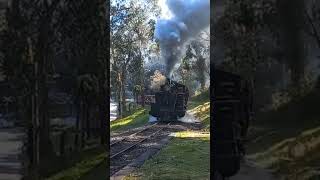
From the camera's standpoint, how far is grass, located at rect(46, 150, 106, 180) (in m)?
4.25

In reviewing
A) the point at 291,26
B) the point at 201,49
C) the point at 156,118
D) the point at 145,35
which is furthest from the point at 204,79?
the point at 291,26

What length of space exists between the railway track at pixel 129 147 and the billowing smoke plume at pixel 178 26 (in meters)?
4.71

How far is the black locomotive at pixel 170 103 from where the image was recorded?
22766mm

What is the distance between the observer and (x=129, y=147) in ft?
45.1

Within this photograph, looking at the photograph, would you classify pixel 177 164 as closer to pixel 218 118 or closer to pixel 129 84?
pixel 218 118

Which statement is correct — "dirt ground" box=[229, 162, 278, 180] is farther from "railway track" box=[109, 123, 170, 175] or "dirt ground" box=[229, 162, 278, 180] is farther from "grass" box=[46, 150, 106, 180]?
"railway track" box=[109, 123, 170, 175]

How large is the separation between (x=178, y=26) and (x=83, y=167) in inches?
750

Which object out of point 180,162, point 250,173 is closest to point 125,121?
point 180,162

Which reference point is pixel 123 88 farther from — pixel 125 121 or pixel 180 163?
pixel 180 163

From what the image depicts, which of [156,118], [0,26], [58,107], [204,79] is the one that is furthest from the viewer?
[156,118]

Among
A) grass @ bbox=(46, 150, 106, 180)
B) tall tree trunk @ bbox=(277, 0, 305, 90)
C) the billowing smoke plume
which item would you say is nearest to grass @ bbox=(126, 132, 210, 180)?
grass @ bbox=(46, 150, 106, 180)

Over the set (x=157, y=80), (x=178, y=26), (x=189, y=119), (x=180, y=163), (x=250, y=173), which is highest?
(x=178, y=26)

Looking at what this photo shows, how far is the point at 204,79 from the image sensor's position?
17641 millimetres

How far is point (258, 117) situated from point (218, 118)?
0.36m
